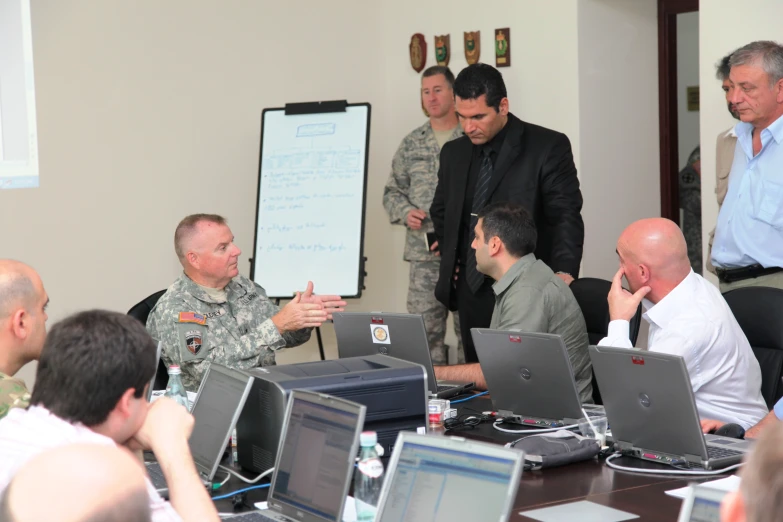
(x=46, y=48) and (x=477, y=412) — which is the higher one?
(x=46, y=48)

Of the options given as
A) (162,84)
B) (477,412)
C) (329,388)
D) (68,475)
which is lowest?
(477,412)

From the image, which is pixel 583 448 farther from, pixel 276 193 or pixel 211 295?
pixel 276 193

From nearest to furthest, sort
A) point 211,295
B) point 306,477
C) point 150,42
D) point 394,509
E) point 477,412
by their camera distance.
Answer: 1. point 394,509
2. point 306,477
3. point 477,412
4. point 211,295
5. point 150,42

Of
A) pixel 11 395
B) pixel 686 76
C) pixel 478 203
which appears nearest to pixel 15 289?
pixel 11 395

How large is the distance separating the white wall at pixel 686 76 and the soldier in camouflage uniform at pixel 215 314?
3.44 m

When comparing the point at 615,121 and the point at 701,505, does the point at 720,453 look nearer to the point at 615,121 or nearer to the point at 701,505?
the point at 701,505

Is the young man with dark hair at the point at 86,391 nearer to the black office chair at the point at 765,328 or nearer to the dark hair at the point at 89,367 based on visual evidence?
the dark hair at the point at 89,367

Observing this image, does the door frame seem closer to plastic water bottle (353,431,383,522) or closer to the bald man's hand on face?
the bald man's hand on face

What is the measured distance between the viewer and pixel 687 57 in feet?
21.1

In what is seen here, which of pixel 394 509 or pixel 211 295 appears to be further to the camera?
→ pixel 211 295

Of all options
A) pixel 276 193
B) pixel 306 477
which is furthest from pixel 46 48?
pixel 306 477

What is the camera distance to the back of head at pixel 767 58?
12.6 ft

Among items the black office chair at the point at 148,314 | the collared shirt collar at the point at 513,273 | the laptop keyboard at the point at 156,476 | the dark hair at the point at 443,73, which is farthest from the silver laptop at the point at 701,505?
the dark hair at the point at 443,73

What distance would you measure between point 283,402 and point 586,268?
3573 millimetres
